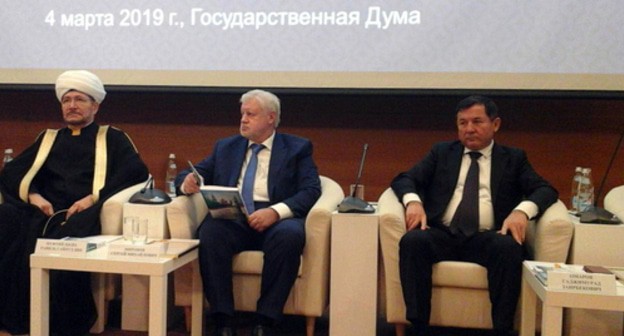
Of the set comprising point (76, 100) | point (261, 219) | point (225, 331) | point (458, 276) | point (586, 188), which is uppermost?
point (76, 100)

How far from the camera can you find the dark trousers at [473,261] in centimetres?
257

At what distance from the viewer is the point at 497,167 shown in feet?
9.65

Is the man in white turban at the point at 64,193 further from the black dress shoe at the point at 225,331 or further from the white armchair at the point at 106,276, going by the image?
the black dress shoe at the point at 225,331

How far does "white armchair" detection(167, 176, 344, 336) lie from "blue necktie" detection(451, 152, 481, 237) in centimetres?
57

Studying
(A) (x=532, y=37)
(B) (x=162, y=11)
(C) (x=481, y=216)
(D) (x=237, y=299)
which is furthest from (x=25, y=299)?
(A) (x=532, y=37)

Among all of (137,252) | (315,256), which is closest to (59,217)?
(137,252)

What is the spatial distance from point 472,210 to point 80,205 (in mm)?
1834

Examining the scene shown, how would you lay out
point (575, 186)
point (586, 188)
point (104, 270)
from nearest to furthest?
point (104, 270), point (586, 188), point (575, 186)

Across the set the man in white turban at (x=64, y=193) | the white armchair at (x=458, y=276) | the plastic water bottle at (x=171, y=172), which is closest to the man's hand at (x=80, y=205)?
the man in white turban at (x=64, y=193)

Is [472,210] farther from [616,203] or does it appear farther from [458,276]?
[616,203]

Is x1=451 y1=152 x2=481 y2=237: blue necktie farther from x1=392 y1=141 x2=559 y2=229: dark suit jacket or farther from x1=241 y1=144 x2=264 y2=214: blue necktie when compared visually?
x1=241 y1=144 x2=264 y2=214: blue necktie

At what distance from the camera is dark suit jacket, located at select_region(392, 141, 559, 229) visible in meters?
2.91

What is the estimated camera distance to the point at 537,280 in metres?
2.29

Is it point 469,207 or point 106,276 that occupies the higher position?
point 469,207
